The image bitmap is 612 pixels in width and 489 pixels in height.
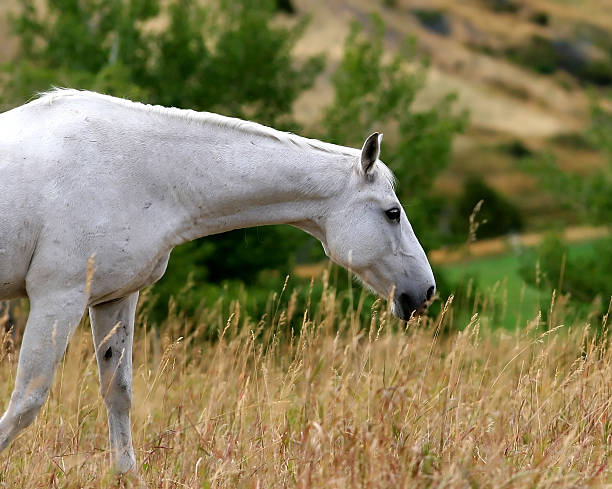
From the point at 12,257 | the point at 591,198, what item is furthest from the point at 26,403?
the point at 591,198

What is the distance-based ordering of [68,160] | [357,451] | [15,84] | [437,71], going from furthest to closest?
[437,71]
[15,84]
[68,160]
[357,451]

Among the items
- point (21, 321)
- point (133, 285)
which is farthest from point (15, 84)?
point (133, 285)

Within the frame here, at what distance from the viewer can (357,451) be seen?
10.9ft

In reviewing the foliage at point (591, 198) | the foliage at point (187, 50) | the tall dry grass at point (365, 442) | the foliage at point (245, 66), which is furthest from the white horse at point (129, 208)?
the foliage at point (187, 50)

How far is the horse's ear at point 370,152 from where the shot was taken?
4.03 m

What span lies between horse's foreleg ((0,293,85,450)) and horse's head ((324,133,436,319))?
4.24ft

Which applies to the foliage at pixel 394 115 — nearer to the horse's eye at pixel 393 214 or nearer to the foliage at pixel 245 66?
the foliage at pixel 245 66

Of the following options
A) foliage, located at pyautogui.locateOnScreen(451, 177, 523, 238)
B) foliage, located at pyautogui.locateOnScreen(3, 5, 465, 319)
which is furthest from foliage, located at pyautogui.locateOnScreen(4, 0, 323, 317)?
foliage, located at pyautogui.locateOnScreen(451, 177, 523, 238)

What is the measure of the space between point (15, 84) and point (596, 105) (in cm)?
945

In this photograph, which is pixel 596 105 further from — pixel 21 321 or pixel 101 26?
pixel 21 321

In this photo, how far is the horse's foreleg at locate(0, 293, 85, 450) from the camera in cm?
369

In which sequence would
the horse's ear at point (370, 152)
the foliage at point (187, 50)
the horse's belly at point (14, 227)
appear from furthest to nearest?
the foliage at point (187, 50) → the horse's ear at point (370, 152) → the horse's belly at point (14, 227)

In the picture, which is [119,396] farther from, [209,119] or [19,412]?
[209,119]

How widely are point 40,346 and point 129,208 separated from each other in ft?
2.30
